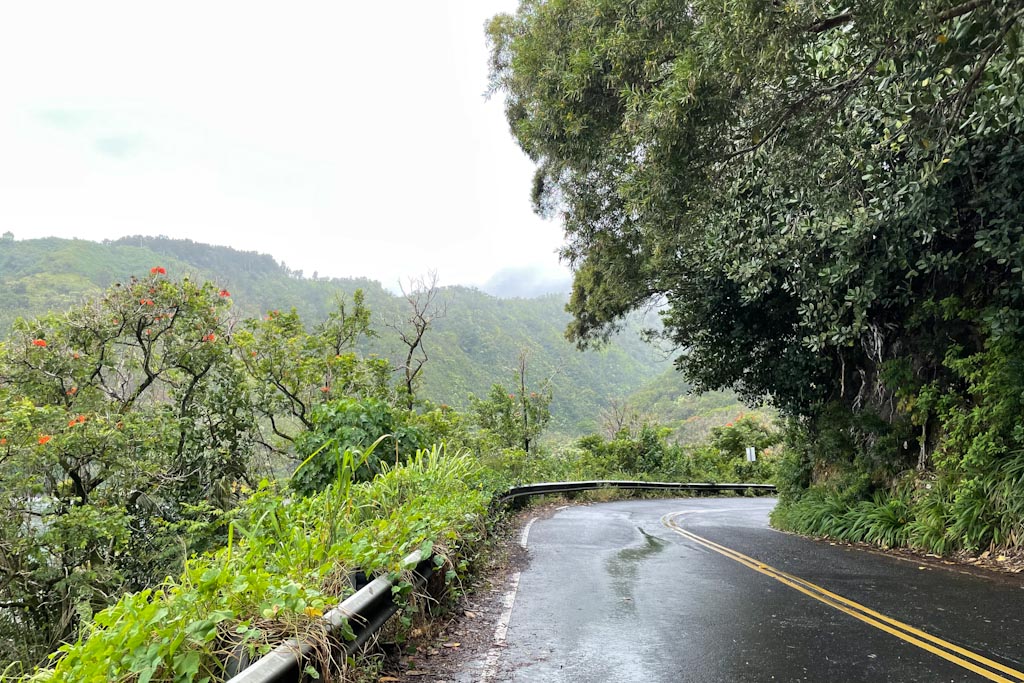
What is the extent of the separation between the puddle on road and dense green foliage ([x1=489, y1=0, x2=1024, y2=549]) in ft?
13.8

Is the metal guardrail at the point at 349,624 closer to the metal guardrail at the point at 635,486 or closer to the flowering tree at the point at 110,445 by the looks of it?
the flowering tree at the point at 110,445

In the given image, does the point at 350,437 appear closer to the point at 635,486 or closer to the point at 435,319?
the point at 635,486

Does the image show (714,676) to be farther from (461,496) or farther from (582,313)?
(582,313)

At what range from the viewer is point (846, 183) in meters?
9.89

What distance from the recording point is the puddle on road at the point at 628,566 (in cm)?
812

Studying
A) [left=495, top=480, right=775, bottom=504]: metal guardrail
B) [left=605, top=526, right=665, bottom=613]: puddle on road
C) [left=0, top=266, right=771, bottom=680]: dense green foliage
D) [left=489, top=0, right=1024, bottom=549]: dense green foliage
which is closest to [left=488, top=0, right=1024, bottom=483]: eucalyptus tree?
[left=489, top=0, right=1024, bottom=549]: dense green foliage

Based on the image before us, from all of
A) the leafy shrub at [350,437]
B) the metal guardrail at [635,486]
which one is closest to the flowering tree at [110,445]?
the leafy shrub at [350,437]

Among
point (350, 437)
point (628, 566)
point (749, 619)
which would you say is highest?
point (350, 437)

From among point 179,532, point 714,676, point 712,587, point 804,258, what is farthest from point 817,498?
point 179,532

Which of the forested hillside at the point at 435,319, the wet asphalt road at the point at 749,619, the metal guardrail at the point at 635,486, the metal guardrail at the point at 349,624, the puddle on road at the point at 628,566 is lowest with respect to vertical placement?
the metal guardrail at the point at 635,486

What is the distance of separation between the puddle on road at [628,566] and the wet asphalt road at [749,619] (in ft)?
0.09

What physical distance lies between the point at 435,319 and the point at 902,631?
51.6m

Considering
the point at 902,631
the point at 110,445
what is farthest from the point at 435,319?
the point at 902,631

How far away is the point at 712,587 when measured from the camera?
862cm
